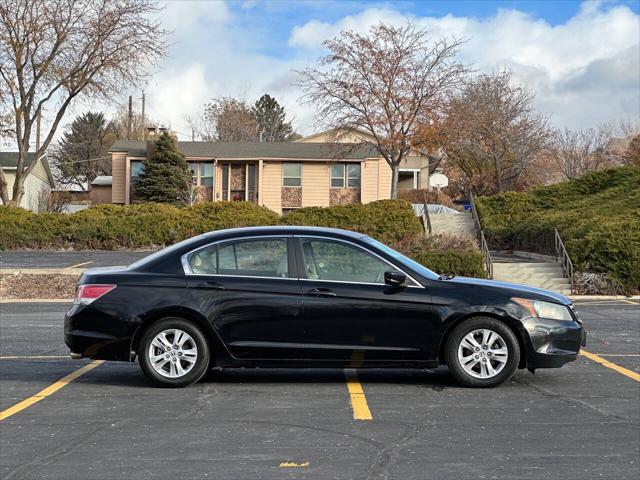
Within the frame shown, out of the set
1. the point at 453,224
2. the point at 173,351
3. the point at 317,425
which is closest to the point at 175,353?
the point at 173,351

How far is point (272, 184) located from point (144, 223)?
17.9 meters

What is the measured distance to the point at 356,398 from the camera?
726 cm

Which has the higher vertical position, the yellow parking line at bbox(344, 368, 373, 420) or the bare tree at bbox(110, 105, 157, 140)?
the bare tree at bbox(110, 105, 157, 140)

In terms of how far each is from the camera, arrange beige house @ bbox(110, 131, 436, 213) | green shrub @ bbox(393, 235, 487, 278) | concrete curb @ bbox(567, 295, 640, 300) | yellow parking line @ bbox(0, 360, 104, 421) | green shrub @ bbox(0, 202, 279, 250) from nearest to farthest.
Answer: yellow parking line @ bbox(0, 360, 104, 421) < concrete curb @ bbox(567, 295, 640, 300) < green shrub @ bbox(393, 235, 487, 278) < green shrub @ bbox(0, 202, 279, 250) < beige house @ bbox(110, 131, 436, 213)

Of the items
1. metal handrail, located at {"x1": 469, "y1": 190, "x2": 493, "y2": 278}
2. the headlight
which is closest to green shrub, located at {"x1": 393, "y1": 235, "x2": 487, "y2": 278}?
metal handrail, located at {"x1": 469, "y1": 190, "x2": 493, "y2": 278}

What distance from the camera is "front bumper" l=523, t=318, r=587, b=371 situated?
7512mm

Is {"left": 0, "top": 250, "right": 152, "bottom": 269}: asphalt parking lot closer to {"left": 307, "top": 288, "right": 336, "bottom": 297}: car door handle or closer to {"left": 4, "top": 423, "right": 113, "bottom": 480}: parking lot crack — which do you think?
{"left": 307, "top": 288, "right": 336, "bottom": 297}: car door handle

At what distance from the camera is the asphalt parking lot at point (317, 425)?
17.2ft

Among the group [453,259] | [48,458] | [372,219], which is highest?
[372,219]

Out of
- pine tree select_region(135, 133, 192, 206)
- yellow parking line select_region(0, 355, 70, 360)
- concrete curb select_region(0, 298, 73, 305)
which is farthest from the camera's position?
pine tree select_region(135, 133, 192, 206)

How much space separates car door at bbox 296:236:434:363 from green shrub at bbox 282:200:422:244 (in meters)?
18.4

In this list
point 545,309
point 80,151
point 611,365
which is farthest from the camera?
point 80,151

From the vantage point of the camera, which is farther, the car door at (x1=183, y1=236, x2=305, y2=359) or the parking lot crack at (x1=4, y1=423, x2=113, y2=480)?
the car door at (x1=183, y1=236, x2=305, y2=359)

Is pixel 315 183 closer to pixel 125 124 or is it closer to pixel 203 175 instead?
pixel 203 175
